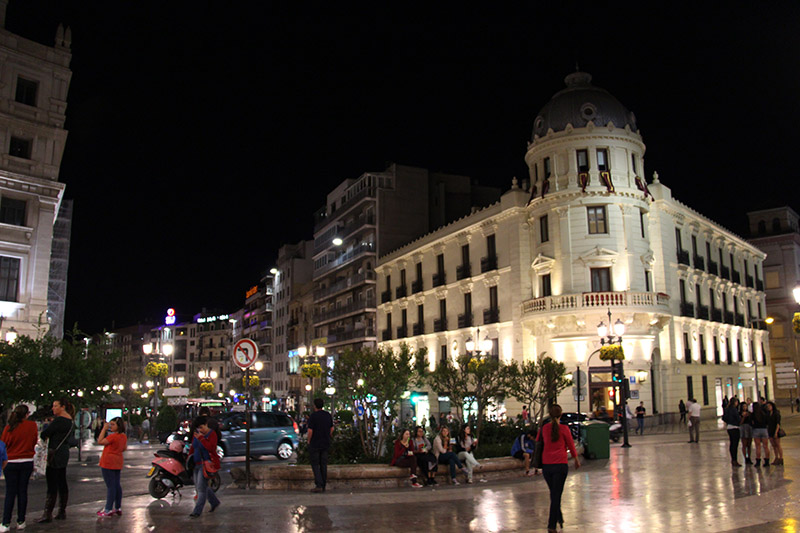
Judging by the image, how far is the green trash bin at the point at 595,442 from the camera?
64.1ft

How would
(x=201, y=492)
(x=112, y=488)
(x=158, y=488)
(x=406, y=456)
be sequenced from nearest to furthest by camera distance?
1. (x=201, y=492)
2. (x=112, y=488)
3. (x=158, y=488)
4. (x=406, y=456)

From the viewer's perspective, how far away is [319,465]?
1314cm

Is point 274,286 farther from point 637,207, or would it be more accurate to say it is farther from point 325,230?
point 637,207

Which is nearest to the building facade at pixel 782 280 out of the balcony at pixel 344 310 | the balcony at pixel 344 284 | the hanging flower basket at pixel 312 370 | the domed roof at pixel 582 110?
the domed roof at pixel 582 110

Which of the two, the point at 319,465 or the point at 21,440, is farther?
the point at 319,465

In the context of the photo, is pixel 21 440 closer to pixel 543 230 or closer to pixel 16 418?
pixel 16 418

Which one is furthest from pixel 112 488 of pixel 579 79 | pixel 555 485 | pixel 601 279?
pixel 579 79

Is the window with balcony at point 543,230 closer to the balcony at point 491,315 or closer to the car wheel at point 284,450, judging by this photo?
the balcony at point 491,315

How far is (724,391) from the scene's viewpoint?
151 ft

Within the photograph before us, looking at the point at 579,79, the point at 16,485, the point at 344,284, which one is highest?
the point at 579,79

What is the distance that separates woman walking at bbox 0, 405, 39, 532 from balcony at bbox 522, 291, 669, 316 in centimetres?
2964

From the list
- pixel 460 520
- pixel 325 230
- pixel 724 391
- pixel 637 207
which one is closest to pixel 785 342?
pixel 724 391

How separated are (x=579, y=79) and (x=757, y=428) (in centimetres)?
2890

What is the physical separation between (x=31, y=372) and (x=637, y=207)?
100 feet
